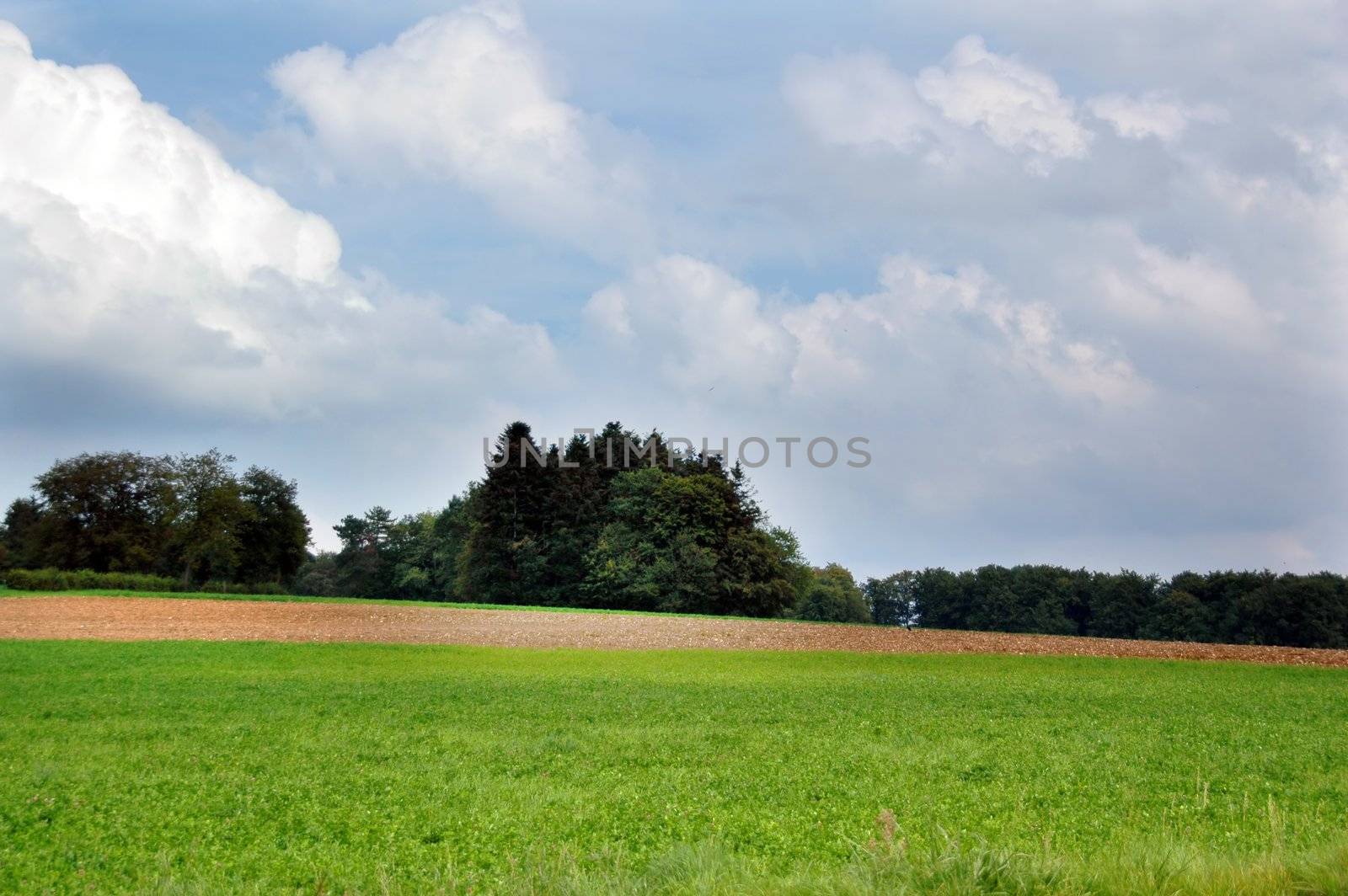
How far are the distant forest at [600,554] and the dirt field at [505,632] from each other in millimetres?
23105

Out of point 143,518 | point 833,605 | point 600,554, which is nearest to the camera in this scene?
point 600,554

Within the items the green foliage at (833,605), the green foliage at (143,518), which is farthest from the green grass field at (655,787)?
the green foliage at (833,605)

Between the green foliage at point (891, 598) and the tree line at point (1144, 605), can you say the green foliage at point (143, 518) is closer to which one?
the tree line at point (1144, 605)

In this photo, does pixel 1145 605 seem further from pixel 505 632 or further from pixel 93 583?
pixel 93 583

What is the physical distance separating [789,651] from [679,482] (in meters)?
39.9

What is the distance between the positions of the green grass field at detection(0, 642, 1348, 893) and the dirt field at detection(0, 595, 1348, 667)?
49.2 ft

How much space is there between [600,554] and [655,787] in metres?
67.9

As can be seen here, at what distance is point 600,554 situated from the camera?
264 ft

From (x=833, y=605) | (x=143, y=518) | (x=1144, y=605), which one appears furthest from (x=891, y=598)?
(x=143, y=518)

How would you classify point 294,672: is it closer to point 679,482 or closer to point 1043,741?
point 1043,741

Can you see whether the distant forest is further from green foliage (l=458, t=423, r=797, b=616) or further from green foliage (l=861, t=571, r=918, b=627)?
green foliage (l=861, t=571, r=918, b=627)

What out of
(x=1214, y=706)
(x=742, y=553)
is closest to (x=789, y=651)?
(x=1214, y=706)

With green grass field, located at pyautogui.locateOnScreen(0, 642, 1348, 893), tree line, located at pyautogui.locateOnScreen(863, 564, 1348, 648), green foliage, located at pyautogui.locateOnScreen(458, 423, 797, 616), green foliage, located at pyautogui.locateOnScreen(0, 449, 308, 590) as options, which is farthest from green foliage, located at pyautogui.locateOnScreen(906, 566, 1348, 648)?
green foliage, located at pyautogui.locateOnScreen(0, 449, 308, 590)

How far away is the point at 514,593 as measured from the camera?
283ft
